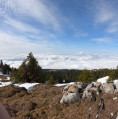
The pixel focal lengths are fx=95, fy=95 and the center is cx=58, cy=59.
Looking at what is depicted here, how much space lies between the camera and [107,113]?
8750mm

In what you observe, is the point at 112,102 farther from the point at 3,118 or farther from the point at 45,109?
the point at 3,118

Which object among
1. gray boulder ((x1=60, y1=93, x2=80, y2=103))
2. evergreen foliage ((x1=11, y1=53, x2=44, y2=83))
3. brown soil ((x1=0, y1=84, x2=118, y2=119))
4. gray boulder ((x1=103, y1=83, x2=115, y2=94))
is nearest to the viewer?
brown soil ((x1=0, y1=84, x2=118, y2=119))

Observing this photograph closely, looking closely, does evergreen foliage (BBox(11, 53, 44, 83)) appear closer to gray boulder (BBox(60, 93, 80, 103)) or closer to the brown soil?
the brown soil

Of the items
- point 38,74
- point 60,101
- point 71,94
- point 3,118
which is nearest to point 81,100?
point 71,94

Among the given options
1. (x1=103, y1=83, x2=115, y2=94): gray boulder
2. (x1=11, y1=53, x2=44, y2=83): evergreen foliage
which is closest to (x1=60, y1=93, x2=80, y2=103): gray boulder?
(x1=103, y1=83, x2=115, y2=94): gray boulder

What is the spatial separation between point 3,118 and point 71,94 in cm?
1126

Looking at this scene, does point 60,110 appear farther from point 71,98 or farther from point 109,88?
point 109,88

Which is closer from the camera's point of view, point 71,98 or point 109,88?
point 71,98

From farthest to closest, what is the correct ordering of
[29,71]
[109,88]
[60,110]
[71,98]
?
1. [29,71]
2. [109,88]
3. [71,98]
4. [60,110]

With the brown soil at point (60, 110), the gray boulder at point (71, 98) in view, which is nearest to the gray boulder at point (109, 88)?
the brown soil at point (60, 110)

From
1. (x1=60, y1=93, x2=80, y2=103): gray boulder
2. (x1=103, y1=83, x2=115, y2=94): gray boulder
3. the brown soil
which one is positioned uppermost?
(x1=103, y1=83, x2=115, y2=94): gray boulder

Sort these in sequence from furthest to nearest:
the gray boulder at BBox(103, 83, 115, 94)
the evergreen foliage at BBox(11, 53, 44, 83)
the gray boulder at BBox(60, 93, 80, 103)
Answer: the evergreen foliage at BBox(11, 53, 44, 83) < the gray boulder at BBox(103, 83, 115, 94) < the gray boulder at BBox(60, 93, 80, 103)

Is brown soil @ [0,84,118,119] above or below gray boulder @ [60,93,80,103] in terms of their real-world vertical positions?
below

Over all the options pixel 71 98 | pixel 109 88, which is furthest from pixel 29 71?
pixel 109 88
